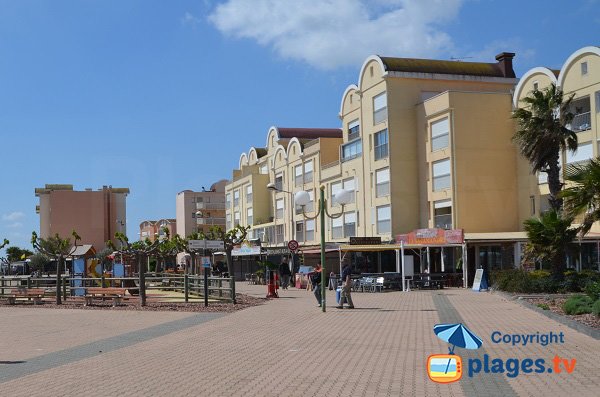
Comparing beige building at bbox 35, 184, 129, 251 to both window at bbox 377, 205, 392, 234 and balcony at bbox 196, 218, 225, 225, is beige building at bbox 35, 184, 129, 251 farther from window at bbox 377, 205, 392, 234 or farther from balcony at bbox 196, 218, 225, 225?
window at bbox 377, 205, 392, 234


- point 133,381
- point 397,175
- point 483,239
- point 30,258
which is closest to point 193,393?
point 133,381

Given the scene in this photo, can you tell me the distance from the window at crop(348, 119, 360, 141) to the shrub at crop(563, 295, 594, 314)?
1296 inches

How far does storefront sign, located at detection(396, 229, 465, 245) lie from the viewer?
35.2 meters

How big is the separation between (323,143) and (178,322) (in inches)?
1465

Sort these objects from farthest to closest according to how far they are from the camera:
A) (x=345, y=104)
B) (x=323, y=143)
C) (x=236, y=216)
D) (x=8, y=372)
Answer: (x=236, y=216)
(x=323, y=143)
(x=345, y=104)
(x=8, y=372)

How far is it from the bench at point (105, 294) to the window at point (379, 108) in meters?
23.1

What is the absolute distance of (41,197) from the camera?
128m

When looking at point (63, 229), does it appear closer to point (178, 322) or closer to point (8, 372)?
point (178, 322)

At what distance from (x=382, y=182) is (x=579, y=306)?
96.6ft

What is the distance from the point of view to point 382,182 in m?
47.1

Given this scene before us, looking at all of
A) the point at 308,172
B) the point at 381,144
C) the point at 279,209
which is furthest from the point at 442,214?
the point at 279,209

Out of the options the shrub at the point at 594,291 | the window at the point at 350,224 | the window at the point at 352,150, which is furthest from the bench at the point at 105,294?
the window at the point at 352,150

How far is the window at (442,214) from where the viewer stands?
4381 centimetres

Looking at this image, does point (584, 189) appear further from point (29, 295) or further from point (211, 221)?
point (211, 221)
